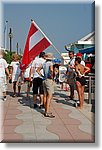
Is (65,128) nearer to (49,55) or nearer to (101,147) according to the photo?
(101,147)

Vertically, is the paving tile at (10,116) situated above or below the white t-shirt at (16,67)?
below

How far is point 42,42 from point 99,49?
2.10 metres

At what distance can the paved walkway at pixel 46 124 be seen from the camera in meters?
4.47

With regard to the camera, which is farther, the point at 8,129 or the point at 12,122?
the point at 12,122

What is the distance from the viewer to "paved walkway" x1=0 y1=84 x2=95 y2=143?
176 inches

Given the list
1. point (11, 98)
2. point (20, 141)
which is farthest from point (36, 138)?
point (11, 98)

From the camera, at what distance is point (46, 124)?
519 cm

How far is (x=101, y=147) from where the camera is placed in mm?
4250

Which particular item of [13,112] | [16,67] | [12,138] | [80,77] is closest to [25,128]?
[12,138]

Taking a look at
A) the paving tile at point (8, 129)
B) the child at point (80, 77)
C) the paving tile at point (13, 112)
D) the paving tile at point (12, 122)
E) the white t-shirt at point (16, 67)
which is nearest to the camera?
the paving tile at point (8, 129)

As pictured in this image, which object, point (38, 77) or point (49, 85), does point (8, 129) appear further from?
point (38, 77)

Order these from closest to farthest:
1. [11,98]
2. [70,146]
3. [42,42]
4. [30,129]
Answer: [70,146], [30,129], [42,42], [11,98]

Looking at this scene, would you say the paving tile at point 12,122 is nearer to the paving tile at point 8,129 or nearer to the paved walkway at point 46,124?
the paved walkway at point 46,124

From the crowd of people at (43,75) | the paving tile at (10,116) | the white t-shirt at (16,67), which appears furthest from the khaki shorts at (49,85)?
the white t-shirt at (16,67)
